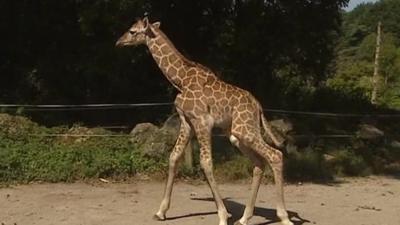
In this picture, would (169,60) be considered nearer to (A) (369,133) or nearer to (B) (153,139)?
(B) (153,139)

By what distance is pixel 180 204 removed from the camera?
9.34 metres

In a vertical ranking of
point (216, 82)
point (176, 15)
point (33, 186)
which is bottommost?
point (33, 186)

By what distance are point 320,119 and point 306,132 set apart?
1.40 meters

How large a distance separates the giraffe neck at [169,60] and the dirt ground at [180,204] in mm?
1762

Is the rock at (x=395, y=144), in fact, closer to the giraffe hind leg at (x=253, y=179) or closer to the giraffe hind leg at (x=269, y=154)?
the giraffe hind leg at (x=253, y=179)

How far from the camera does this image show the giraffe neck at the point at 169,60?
832cm

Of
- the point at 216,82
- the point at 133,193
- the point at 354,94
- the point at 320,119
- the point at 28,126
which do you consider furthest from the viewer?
the point at 354,94

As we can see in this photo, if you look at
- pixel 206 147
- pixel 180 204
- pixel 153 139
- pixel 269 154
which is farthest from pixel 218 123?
pixel 153 139

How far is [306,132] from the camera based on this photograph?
49.1 ft

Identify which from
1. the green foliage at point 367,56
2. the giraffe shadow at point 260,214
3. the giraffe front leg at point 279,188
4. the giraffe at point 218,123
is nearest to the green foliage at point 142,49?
the green foliage at point 367,56

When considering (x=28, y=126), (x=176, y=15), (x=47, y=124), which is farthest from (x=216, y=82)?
(x=176, y=15)

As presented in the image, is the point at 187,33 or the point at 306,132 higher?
the point at 187,33

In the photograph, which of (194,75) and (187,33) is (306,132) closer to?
(187,33)

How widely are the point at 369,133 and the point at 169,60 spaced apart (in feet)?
26.5
